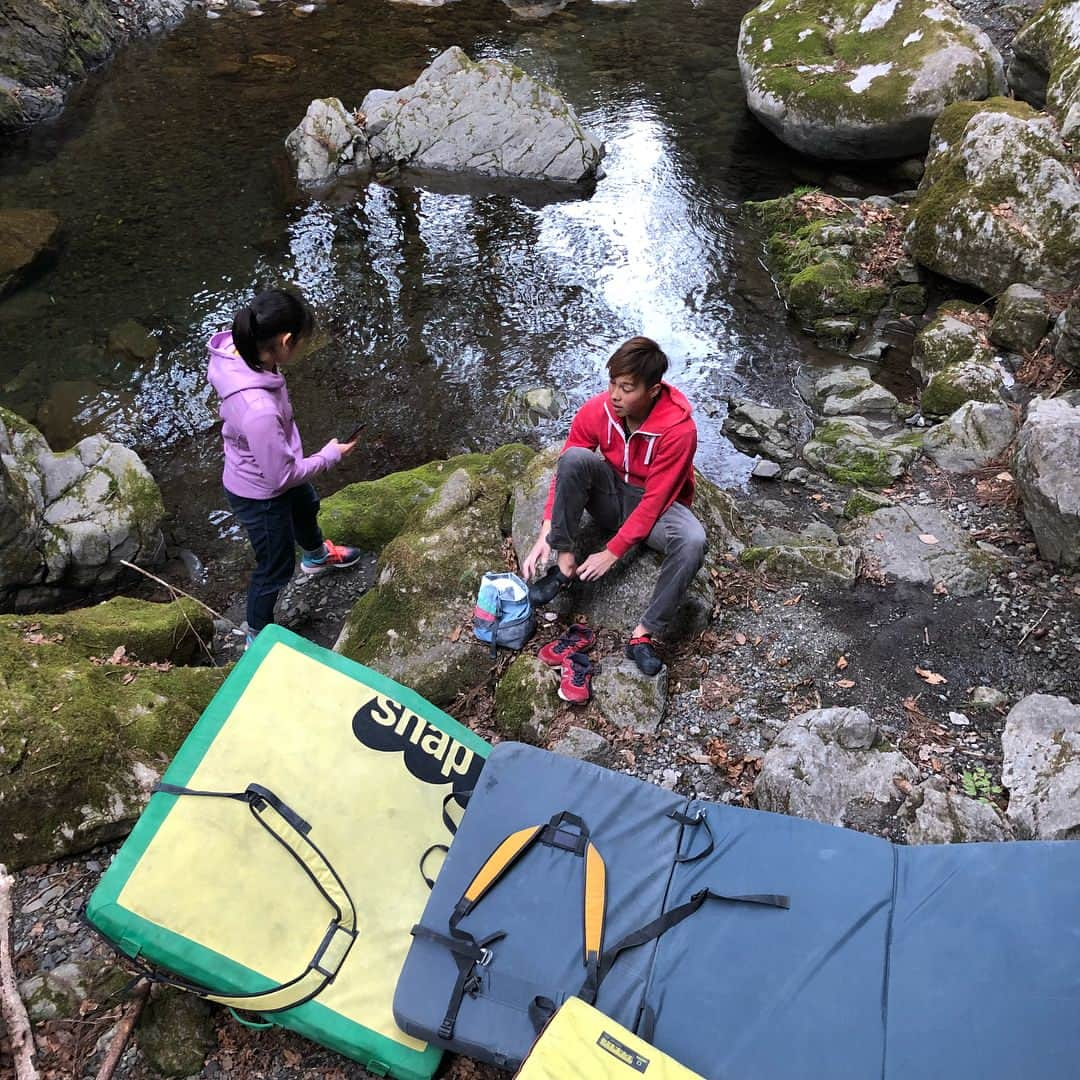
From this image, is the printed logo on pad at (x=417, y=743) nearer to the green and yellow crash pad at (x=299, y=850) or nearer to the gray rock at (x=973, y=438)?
the green and yellow crash pad at (x=299, y=850)

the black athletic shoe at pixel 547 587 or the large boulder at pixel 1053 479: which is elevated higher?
the large boulder at pixel 1053 479

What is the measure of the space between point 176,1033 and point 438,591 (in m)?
2.90

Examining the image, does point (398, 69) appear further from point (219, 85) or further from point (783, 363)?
point (783, 363)

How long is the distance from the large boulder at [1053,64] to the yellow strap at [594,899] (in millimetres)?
10449

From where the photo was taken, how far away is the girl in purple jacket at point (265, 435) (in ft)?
14.0

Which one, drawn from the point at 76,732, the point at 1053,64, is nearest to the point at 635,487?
the point at 76,732

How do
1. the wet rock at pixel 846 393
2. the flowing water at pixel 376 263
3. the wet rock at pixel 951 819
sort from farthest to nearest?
the flowing water at pixel 376 263 → the wet rock at pixel 846 393 → the wet rock at pixel 951 819

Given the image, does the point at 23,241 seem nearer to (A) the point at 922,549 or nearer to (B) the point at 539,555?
(B) the point at 539,555

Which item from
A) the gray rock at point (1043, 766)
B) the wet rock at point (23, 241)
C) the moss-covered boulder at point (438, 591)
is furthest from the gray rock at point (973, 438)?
the wet rock at point (23, 241)

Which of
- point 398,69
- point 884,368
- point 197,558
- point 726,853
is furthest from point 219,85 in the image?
point 726,853

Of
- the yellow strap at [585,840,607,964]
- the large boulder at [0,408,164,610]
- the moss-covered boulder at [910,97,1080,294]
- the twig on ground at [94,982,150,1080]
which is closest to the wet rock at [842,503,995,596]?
the yellow strap at [585,840,607,964]

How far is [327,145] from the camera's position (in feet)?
44.9

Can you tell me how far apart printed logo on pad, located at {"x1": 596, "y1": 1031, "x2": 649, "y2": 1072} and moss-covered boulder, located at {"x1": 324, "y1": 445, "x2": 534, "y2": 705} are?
2.70 meters

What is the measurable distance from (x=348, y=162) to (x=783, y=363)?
8872 mm
